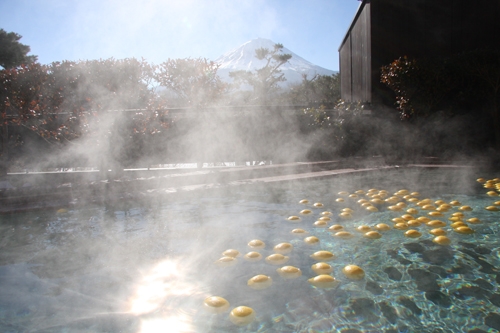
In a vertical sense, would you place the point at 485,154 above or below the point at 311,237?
above

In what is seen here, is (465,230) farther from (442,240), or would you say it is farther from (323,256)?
(323,256)

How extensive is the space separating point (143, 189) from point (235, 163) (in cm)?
272

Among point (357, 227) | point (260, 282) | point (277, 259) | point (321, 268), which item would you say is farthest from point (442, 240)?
point (260, 282)

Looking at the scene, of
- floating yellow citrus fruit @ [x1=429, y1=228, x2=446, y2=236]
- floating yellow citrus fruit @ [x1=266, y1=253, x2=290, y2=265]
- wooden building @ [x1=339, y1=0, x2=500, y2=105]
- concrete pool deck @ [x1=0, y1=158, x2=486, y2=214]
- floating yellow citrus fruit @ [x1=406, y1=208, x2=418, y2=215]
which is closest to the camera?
floating yellow citrus fruit @ [x1=266, y1=253, x2=290, y2=265]

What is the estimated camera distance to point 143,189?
4.83m

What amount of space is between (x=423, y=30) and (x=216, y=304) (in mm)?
8749

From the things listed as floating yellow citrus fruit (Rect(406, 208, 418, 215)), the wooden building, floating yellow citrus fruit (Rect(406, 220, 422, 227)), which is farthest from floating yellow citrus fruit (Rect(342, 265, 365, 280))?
the wooden building

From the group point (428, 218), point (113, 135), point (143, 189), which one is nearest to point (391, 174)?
point (428, 218)

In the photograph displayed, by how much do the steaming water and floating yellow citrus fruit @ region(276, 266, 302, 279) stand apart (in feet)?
0.14

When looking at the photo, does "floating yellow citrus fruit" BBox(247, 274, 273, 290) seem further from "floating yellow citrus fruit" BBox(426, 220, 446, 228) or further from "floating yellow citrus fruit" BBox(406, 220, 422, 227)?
"floating yellow citrus fruit" BBox(426, 220, 446, 228)

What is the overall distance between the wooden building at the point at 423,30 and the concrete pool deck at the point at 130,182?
10.2 ft

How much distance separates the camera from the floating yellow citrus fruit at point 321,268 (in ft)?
7.22

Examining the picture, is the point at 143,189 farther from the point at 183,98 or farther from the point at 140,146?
the point at 183,98

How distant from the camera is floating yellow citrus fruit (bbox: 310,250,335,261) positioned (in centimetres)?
243
